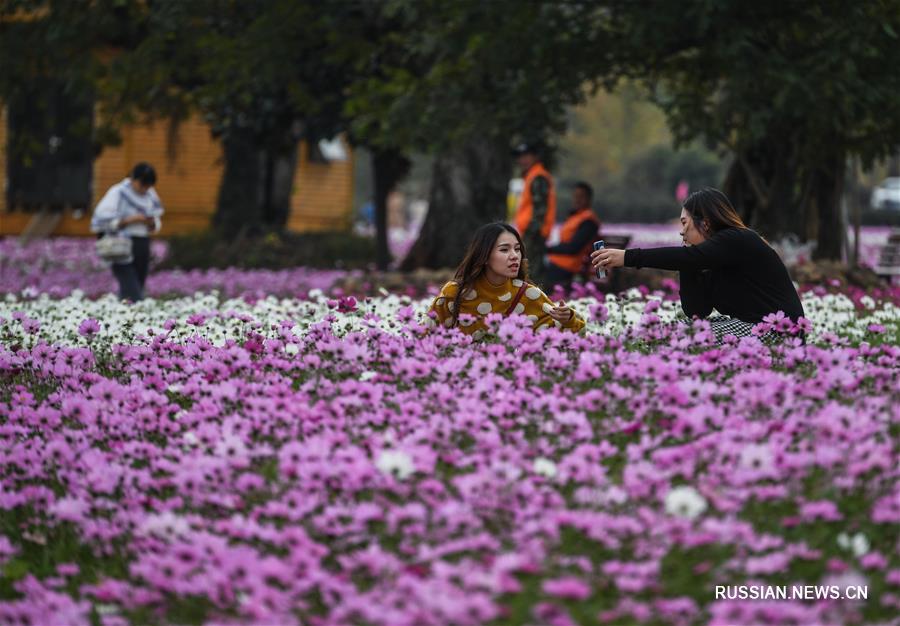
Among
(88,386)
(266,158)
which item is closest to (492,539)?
(88,386)

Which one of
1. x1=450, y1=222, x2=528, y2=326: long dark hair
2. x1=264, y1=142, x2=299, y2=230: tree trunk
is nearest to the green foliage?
x1=264, y1=142, x2=299, y2=230: tree trunk

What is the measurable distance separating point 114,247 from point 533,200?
464cm

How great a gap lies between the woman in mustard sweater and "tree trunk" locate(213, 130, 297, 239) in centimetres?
1759

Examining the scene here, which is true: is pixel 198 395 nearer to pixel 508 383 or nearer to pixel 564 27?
pixel 508 383

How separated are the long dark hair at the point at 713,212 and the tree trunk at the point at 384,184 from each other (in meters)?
15.3

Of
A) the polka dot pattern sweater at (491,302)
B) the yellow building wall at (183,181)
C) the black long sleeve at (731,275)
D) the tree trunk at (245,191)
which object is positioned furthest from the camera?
the yellow building wall at (183,181)

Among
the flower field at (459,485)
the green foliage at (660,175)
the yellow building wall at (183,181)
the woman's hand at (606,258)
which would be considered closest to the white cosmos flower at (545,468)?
the flower field at (459,485)

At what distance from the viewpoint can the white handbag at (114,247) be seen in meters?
14.6

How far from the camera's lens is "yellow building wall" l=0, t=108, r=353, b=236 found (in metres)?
36.2

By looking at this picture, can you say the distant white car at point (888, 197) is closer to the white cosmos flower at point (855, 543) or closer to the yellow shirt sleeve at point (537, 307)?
the yellow shirt sleeve at point (537, 307)

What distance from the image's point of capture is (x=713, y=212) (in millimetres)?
8164

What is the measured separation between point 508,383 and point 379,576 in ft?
5.94

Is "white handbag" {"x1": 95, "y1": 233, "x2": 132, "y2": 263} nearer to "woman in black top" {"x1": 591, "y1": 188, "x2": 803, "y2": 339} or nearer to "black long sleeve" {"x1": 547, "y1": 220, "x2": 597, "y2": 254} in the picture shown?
"black long sleeve" {"x1": 547, "y1": 220, "x2": 597, "y2": 254}

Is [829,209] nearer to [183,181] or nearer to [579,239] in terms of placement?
[579,239]
